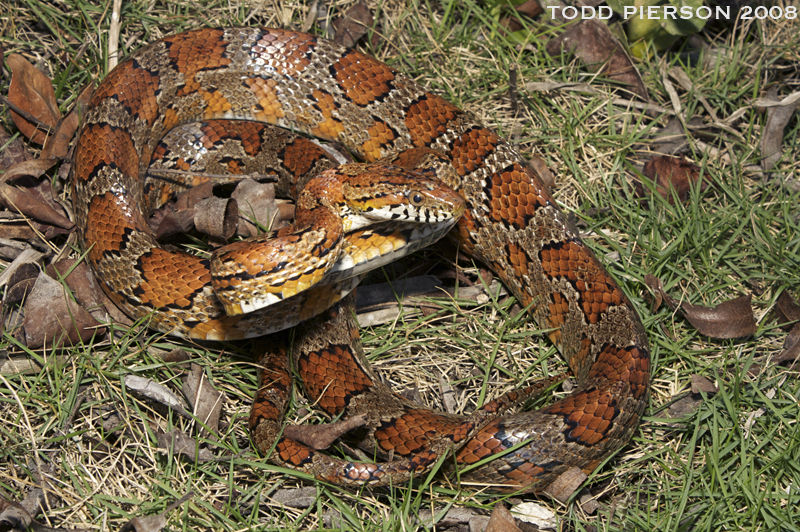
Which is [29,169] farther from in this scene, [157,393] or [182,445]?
[182,445]

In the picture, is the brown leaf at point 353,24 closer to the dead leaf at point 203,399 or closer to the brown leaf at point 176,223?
the brown leaf at point 176,223

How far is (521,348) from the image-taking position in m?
4.95

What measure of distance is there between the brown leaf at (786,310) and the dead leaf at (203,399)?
4.22 meters

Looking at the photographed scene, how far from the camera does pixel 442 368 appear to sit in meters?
4.79

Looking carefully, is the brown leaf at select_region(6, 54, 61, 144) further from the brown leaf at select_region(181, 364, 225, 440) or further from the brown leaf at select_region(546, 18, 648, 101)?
the brown leaf at select_region(546, 18, 648, 101)

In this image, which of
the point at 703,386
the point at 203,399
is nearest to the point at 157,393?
the point at 203,399

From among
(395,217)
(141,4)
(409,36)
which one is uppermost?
(141,4)

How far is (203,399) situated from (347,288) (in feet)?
4.02

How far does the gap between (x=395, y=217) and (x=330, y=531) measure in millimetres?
1904

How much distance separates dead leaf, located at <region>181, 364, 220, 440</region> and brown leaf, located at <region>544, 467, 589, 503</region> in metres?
2.20

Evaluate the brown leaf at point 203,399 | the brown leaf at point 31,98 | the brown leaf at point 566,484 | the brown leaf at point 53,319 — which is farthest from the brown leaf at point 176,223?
the brown leaf at point 566,484

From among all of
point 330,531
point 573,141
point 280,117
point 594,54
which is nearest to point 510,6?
point 594,54

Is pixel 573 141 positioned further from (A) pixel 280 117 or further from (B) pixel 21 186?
(B) pixel 21 186

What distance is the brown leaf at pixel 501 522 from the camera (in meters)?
3.80
